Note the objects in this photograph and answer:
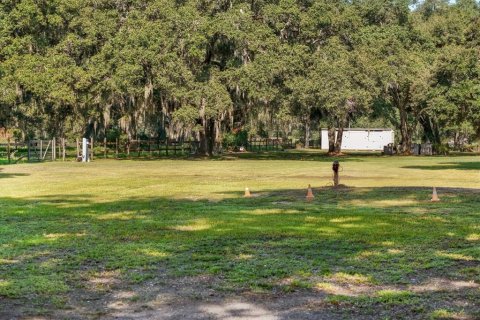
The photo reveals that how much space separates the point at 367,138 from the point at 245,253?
291ft

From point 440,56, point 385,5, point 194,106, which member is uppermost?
point 385,5

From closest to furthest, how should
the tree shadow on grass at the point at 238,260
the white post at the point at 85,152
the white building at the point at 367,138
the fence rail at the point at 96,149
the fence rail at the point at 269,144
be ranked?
the tree shadow on grass at the point at 238,260, the white post at the point at 85,152, the fence rail at the point at 96,149, the fence rail at the point at 269,144, the white building at the point at 367,138

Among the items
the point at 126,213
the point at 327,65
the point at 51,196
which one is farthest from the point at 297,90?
the point at 126,213

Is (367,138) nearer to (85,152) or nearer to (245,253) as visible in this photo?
(85,152)

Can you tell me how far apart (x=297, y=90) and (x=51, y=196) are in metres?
30.0

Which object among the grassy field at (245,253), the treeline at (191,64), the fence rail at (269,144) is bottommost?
the grassy field at (245,253)

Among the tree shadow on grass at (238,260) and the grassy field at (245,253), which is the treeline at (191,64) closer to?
the grassy field at (245,253)

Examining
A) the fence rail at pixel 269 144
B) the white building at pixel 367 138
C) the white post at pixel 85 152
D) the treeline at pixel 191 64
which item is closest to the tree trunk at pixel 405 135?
the treeline at pixel 191 64

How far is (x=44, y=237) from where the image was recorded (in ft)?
42.7

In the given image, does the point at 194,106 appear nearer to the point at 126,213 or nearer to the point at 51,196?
the point at 51,196

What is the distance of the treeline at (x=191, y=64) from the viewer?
162 ft

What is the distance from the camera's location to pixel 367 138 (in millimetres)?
97875

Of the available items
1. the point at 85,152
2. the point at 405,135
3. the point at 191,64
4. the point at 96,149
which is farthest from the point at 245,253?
the point at 405,135

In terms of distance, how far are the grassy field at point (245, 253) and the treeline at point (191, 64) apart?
28.3 meters
